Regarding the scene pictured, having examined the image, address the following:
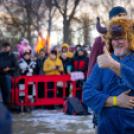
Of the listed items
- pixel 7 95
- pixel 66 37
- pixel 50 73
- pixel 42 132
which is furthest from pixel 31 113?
pixel 66 37

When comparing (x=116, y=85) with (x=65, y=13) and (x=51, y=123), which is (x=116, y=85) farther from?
(x=65, y=13)

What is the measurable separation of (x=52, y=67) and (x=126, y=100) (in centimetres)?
570

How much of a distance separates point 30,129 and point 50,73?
8.70ft

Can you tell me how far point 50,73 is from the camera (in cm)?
774

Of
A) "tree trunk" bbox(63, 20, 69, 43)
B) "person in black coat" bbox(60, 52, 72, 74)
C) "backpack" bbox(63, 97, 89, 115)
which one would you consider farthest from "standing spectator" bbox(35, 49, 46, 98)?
"tree trunk" bbox(63, 20, 69, 43)

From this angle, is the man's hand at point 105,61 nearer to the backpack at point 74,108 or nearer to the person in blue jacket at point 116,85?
the person in blue jacket at point 116,85

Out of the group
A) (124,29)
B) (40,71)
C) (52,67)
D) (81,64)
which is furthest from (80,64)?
(124,29)

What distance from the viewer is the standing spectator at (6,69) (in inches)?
275

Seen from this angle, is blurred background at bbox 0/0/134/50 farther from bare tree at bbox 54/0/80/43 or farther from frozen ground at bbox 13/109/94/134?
frozen ground at bbox 13/109/94/134

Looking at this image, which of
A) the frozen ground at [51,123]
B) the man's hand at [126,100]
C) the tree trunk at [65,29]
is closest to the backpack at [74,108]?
the frozen ground at [51,123]

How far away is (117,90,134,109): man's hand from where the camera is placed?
199 centimetres

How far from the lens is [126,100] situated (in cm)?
199

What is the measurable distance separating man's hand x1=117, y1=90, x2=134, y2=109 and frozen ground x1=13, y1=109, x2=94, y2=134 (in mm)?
3312

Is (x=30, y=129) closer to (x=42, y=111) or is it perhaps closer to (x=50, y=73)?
(x=42, y=111)
